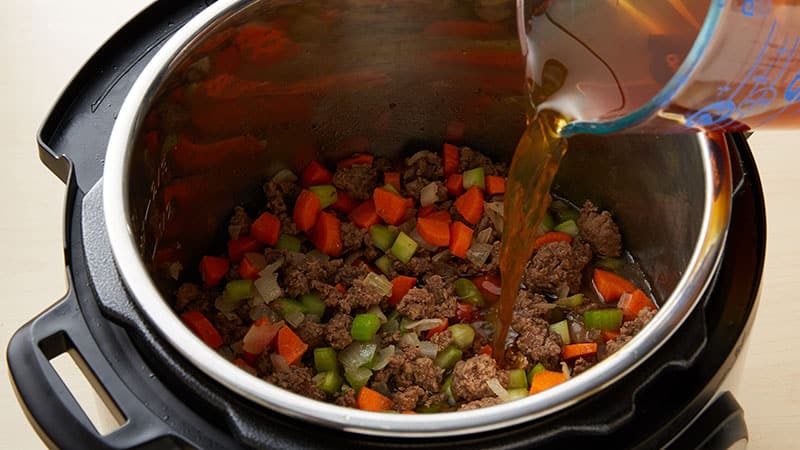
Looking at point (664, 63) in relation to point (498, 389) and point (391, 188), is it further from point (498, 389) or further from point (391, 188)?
point (391, 188)

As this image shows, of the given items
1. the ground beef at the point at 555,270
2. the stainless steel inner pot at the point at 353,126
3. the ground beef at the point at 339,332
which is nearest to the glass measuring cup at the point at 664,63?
the stainless steel inner pot at the point at 353,126

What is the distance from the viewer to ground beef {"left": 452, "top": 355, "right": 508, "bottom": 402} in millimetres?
1252

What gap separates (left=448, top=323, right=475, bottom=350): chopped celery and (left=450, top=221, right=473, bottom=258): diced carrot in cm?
14

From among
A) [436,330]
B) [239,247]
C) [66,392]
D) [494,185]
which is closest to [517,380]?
[436,330]

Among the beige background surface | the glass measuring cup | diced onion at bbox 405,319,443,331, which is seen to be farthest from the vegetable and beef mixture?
the glass measuring cup

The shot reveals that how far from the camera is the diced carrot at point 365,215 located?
151 cm

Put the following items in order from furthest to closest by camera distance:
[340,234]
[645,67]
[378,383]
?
[340,234], [378,383], [645,67]

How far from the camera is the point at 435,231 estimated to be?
1.48 m

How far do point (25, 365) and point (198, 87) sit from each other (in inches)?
18.4

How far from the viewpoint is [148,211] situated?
48.0 inches

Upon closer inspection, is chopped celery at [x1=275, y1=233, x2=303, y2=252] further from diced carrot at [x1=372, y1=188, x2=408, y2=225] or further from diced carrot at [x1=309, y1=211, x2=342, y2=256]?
diced carrot at [x1=372, y1=188, x2=408, y2=225]

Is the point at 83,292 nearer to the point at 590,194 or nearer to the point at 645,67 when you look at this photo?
the point at 645,67

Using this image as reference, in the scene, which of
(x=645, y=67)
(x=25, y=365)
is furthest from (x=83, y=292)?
(x=645, y=67)

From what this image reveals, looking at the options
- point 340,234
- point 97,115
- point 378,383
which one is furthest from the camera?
point 340,234
